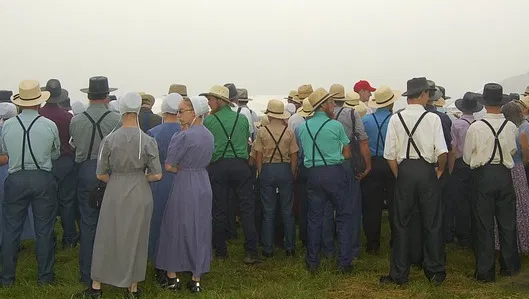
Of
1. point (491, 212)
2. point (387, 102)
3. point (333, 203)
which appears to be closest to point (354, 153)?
point (387, 102)

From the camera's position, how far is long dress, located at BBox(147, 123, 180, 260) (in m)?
6.05

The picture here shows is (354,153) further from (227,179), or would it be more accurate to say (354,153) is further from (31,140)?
(31,140)

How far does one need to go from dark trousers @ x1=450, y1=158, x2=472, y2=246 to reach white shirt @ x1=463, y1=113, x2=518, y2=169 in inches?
62.9

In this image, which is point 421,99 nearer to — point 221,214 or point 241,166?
point 241,166

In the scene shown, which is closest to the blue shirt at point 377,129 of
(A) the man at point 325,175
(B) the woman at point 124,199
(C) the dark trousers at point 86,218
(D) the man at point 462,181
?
(A) the man at point 325,175

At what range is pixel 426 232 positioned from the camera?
5855mm

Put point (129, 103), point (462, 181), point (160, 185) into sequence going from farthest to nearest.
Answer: point (462, 181)
point (160, 185)
point (129, 103)

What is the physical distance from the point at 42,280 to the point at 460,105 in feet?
18.9

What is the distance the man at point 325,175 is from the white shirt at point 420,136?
0.75 m

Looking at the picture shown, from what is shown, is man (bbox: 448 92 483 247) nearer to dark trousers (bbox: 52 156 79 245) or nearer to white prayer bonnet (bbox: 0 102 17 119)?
dark trousers (bbox: 52 156 79 245)

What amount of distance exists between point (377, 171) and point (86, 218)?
11.6ft

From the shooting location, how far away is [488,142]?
5.96 meters

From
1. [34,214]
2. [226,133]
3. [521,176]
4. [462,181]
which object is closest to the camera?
[34,214]

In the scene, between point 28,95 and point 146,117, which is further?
point 146,117
